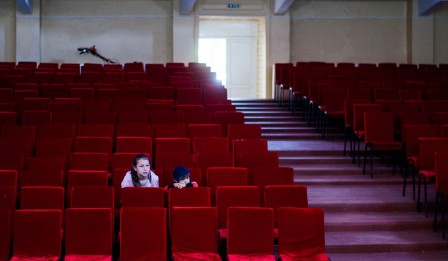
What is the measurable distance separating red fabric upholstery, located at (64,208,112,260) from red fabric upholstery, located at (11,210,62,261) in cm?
8

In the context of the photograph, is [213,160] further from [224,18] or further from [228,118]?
[224,18]

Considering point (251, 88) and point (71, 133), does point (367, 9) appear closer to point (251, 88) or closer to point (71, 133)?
point (251, 88)

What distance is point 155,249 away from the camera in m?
4.61

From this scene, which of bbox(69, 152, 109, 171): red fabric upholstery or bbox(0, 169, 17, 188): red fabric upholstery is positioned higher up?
bbox(69, 152, 109, 171): red fabric upholstery

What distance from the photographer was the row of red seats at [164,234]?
457 cm

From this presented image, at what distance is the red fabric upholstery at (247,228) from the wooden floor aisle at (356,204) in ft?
3.20

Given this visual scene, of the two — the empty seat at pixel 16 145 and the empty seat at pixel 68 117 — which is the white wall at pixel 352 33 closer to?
the empty seat at pixel 68 117

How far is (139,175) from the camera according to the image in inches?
208

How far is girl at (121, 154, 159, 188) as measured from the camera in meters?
5.24

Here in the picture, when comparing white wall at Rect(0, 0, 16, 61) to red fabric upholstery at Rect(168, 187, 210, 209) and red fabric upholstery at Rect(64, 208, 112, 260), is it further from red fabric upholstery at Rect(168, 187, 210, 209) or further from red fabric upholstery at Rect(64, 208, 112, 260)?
red fabric upholstery at Rect(64, 208, 112, 260)

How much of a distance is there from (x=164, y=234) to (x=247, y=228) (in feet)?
1.87

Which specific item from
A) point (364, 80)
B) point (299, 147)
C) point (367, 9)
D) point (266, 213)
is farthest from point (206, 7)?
point (266, 213)

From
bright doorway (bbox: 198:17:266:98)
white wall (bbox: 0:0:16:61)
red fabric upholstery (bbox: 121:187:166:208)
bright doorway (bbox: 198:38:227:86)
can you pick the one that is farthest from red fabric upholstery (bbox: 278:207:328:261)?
bright doorway (bbox: 198:38:227:86)

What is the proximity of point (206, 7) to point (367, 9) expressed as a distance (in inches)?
129
